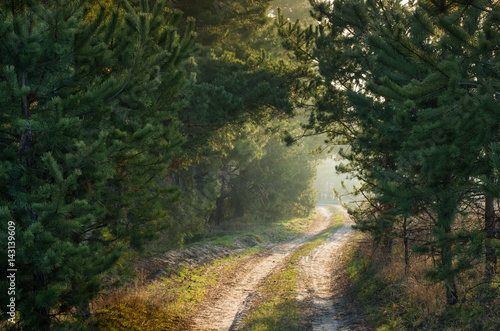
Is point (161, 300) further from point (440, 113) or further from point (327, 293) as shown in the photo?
point (440, 113)

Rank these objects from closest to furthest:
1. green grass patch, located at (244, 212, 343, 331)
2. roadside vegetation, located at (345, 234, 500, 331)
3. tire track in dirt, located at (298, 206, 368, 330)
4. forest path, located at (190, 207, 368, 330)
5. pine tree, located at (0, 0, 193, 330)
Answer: pine tree, located at (0, 0, 193, 330)
roadside vegetation, located at (345, 234, 500, 331)
green grass patch, located at (244, 212, 343, 331)
tire track in dirt, located at (298, 206, 368, 330)
forest path, located at (190, 207, 368, 330)

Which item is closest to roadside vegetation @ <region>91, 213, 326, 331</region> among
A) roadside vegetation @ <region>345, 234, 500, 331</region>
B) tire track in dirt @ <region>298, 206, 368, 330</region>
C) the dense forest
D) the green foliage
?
the dense forest

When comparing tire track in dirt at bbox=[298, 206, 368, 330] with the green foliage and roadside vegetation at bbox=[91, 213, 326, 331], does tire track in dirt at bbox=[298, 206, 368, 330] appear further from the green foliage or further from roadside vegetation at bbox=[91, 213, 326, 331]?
the green foliage

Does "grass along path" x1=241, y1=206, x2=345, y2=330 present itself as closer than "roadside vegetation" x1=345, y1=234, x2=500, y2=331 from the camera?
No

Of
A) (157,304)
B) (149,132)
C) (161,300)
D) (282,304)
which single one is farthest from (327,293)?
(149,132)

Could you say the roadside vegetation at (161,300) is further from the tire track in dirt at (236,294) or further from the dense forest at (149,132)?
the dense forest at (149,132)

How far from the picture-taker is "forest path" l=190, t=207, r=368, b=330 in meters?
7.59

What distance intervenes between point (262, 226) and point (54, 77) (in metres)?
23.3

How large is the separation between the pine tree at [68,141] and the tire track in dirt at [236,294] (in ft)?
9.65

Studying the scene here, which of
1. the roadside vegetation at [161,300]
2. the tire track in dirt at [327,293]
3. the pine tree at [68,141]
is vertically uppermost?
the pine tree at [68,141]

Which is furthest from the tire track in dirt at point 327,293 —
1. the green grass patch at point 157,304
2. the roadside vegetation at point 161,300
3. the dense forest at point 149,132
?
the green grass patch at point 157,304

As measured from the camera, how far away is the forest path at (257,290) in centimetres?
759

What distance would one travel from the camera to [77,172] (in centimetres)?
388

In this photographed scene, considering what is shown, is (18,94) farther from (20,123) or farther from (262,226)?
(262,226)
